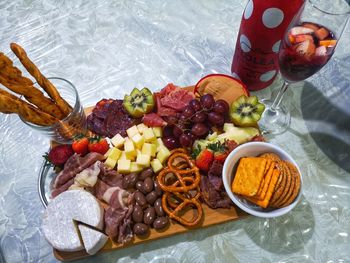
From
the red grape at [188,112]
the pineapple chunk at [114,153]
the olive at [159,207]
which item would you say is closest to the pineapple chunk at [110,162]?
the pineapple chunk at [114,153]

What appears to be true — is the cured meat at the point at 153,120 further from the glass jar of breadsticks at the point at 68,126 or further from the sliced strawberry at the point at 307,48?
the sliced strawberry at the point at 307,48

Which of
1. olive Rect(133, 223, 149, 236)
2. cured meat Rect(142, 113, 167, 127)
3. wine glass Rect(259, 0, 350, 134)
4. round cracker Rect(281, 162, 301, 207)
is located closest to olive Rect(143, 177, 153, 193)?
olive Rect(133, 223, 149, 236)

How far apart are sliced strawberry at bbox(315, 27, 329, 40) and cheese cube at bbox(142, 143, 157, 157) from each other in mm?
665

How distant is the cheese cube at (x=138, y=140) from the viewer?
3.74 ft

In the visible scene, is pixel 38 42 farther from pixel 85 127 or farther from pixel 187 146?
pixel 187 146

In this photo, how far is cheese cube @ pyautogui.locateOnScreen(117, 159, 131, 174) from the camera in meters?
1.11

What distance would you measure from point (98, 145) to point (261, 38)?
0.73 meters

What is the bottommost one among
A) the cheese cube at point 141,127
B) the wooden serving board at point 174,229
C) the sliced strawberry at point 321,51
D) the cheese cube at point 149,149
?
the wooden serving board at point 174,229

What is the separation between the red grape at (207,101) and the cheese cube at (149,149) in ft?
0.83

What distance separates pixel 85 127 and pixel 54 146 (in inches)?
5.6

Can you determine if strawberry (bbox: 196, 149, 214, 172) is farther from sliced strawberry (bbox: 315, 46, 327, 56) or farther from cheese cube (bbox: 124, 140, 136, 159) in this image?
sliced strawberry (bbox: 315, 46, 327, 56)

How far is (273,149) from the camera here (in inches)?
41.6

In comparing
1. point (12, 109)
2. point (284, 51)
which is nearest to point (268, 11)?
point (284, 51)

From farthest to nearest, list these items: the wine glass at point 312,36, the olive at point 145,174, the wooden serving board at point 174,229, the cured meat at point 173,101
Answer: the cured meat at point 173,101 < the olive at point 145,174 < the wooden serving board at point 174,229 < the wine glass at point 312,36
